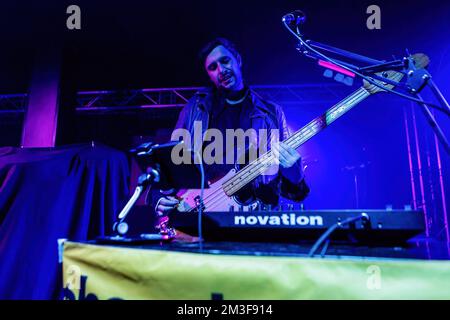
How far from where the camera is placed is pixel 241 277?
0.64 m

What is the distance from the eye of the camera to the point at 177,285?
0.68 m

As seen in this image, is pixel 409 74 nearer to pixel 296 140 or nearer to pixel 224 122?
pixel 296 140

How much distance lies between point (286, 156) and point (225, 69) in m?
0.86

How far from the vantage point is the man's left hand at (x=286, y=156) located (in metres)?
1.68

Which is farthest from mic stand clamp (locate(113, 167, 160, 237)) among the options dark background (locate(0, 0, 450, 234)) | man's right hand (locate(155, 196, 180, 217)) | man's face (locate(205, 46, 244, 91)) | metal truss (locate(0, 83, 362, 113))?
metal truss (locate(0, 83, 362, 113))

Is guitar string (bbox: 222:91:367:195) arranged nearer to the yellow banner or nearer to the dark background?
the yellow banner

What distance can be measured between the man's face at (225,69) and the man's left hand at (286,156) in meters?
0.67

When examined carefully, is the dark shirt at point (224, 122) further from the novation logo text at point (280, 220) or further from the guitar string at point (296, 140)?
the novation logo text at point (280, 220)

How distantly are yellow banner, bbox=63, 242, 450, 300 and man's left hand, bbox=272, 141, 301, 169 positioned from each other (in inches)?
43.5

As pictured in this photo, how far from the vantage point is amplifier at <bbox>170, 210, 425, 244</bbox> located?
29.5 inches
